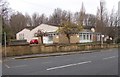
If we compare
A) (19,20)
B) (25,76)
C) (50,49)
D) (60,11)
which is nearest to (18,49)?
(50,49)

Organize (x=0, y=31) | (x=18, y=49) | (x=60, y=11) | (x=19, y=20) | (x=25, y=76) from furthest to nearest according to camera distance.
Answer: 1. (x=60, y=11)
2. (x=19, y=20)
3. (x=18, y=49)
4. (x=0, y=31)
5. (x=25, y=76)

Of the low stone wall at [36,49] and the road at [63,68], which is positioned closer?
the road at [63,68]

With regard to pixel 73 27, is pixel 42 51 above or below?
below

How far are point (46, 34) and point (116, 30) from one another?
26.9 m

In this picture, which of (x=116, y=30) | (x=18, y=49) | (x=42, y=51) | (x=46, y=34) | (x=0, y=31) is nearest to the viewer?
(x=0, y=31)

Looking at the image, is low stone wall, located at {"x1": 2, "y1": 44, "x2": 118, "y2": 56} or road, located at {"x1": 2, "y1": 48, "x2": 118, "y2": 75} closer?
road, located at {"x1": 2, "y1": 48, "x2": 118, "y2": 75}

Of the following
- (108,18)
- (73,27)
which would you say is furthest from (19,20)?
(73,27)

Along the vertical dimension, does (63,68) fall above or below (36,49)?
below

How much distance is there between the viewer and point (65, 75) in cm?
1329

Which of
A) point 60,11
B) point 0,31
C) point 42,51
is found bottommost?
point 42,51

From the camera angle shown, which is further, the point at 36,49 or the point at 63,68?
the point at 36,49

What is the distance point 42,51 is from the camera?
3744cm

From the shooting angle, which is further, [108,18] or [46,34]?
[108,18]

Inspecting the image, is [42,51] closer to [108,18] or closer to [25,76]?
[25,76]
